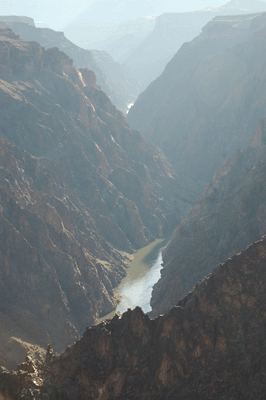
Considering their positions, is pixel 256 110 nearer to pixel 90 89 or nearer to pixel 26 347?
pixel 90 89

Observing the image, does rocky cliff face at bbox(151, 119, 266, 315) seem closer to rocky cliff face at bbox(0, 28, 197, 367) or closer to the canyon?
the canyon

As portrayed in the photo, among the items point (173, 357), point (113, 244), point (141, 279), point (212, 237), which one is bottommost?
point (173, 357)

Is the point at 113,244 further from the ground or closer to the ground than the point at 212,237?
further from the ground

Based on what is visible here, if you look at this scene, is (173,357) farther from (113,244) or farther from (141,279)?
(113,244)

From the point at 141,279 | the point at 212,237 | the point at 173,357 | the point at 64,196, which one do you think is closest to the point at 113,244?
the point at 64,196

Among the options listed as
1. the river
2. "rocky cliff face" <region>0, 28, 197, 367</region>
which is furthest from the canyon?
the river

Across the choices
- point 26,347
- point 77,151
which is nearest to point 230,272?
point 26,347
